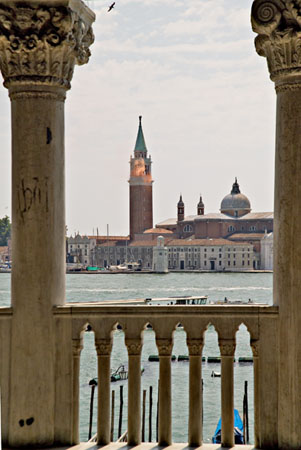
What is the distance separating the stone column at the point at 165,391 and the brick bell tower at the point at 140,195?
134m

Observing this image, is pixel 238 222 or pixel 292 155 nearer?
pixel 292 155

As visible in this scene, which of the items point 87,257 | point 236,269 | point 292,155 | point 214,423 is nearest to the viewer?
point 292,155

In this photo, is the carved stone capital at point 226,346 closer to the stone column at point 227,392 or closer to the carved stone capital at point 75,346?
the stone column at point 227,392

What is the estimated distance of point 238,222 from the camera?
449 ft

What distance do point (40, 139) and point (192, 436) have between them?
165cm

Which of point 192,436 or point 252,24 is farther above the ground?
point 252,24

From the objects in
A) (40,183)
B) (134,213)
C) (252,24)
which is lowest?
(40,183)

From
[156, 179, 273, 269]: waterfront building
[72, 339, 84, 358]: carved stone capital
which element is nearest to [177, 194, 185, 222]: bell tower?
[156, 179, 273, 269]: waterfront building

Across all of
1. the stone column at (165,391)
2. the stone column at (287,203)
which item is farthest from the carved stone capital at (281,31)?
the stone column at (165,391)

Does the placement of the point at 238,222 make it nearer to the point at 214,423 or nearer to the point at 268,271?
the point at 268,271

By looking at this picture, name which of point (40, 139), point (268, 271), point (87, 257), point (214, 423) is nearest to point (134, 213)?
point (87, 257)

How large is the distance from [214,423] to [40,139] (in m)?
19.7

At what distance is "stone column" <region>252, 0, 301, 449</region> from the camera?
147 inches

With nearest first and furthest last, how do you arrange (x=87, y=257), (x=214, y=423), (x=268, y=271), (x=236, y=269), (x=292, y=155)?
(x=292, y=155) → (x=214, y=423) → (x=268, y=271) → (x=236, y=269) → (x=87, y=257)
